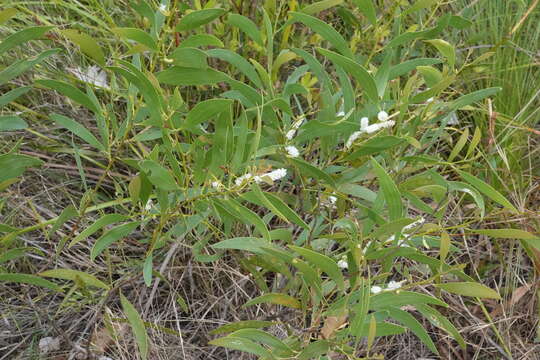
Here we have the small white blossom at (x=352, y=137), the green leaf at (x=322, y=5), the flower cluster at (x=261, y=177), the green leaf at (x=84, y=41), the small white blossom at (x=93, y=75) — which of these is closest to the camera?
the flower cluster at (x=261, y=177)

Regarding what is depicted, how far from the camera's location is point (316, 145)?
147cm

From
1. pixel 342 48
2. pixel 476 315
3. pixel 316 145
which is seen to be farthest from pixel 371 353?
pixel 342 48

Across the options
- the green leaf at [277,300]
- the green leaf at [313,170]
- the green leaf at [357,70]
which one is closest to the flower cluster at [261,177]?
the green leaf at [313,170]

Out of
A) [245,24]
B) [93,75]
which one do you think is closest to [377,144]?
[245,24]

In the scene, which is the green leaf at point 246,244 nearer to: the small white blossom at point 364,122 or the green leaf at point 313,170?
the green leaf at point 313,170

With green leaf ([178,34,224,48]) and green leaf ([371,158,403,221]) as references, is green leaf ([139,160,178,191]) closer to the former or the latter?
green leaf ([178,34,224,48])

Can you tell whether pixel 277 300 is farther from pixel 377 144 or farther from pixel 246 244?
pixel 377 144

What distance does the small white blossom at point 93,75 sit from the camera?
1.80m

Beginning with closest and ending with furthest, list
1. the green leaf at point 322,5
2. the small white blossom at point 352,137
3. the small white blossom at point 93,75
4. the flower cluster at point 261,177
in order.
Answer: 1. the flower cluster at point 261,177
2. the small white blossom at point 352,137
3. the green leaf at point 322,5
4. the small white blossom at point 93,75

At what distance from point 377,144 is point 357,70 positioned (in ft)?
0.48

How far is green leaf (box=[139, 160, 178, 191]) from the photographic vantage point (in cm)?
107

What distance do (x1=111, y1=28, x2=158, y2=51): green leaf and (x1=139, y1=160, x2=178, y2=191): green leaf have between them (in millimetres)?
196

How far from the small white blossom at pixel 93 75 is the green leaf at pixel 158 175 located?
739 mm

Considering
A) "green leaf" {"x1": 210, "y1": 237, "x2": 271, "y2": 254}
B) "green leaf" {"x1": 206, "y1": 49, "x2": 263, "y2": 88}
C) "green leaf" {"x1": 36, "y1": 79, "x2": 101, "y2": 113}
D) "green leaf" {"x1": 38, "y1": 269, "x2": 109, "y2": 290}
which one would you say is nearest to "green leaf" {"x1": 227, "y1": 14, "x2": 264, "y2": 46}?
"green leaf" {"x1": 206, "y1": 49, "x2": 263, "y2": 88}
